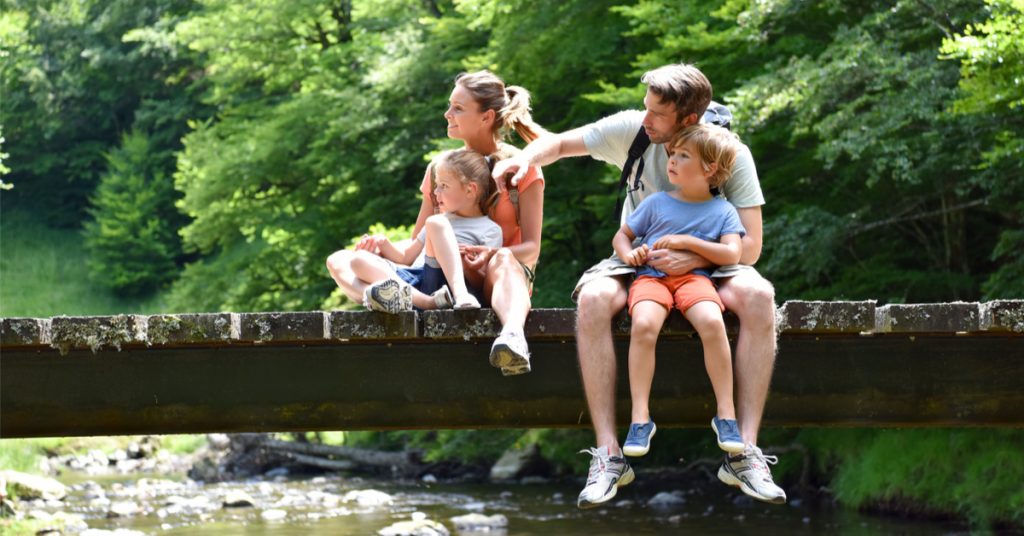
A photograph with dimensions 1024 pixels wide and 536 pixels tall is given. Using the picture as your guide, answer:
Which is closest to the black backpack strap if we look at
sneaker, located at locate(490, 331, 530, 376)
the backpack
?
the backpack

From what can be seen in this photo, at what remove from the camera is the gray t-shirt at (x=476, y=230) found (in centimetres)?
605

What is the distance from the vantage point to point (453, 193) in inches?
238

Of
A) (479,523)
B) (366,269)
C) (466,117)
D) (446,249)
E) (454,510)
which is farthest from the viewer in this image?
(454,510)

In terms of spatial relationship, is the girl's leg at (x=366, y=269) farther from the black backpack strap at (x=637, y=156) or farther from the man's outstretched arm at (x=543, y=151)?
the black backpack strap at (x=637, y=156)

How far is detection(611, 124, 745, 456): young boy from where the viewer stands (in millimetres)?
5301

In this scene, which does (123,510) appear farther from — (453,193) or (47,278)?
(47,278)

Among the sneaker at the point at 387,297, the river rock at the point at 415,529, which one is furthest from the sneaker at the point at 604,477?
the river rock at the point at 415,529

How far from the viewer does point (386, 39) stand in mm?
24875

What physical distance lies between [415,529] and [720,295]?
1064cm

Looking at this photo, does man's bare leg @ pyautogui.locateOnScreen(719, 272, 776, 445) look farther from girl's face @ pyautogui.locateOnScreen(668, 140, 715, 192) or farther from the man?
girl's face @ pyautogui.locateOnScreen(668, 140, 715, 192)

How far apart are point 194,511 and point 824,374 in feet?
46.2

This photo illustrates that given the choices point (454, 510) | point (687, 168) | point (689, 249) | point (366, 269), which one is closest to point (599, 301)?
point (689, 249)

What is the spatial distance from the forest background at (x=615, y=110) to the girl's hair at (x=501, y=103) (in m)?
6.86

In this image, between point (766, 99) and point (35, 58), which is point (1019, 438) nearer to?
point (766, 99)
